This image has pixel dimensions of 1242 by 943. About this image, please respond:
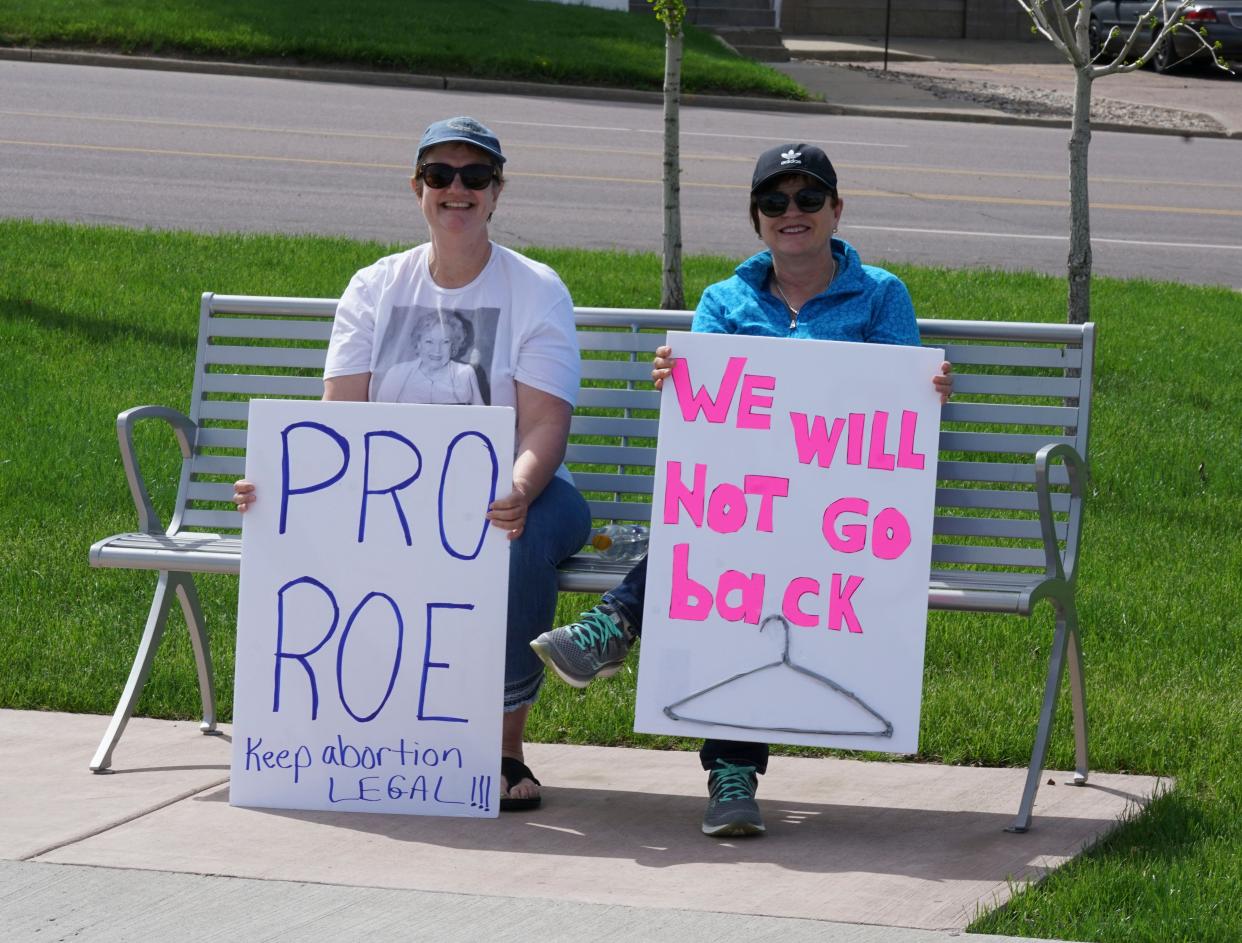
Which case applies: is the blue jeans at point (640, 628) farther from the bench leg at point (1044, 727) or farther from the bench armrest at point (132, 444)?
the bench armrest at point (132, 444)

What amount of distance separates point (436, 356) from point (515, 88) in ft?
53.4

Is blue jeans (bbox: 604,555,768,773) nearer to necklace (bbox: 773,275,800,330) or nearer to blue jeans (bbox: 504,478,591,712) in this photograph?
blue jeans (bbox: 504,478,591,712)

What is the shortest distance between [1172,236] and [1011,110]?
818 cm

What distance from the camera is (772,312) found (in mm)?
4836

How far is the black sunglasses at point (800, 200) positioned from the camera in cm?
467

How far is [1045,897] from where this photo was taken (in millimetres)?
3838

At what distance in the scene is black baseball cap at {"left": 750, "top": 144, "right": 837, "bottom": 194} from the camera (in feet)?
15.2

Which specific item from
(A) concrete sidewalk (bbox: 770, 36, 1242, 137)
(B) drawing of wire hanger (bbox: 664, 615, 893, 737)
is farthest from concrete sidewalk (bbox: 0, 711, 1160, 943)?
(A) concrete sidewalk (bbox: 770, 36, 1242, 137)

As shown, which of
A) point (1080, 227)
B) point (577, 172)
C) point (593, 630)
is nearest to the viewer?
point (593, 630)

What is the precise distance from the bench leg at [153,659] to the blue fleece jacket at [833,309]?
1537 millimetres

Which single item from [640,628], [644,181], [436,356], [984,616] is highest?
[644,181]

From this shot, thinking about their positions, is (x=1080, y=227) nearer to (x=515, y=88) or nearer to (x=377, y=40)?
(x=515, y=88)

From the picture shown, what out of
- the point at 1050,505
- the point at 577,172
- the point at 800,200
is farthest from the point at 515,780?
the point at 577,172

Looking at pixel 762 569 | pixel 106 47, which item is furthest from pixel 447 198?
pixel 106 47
